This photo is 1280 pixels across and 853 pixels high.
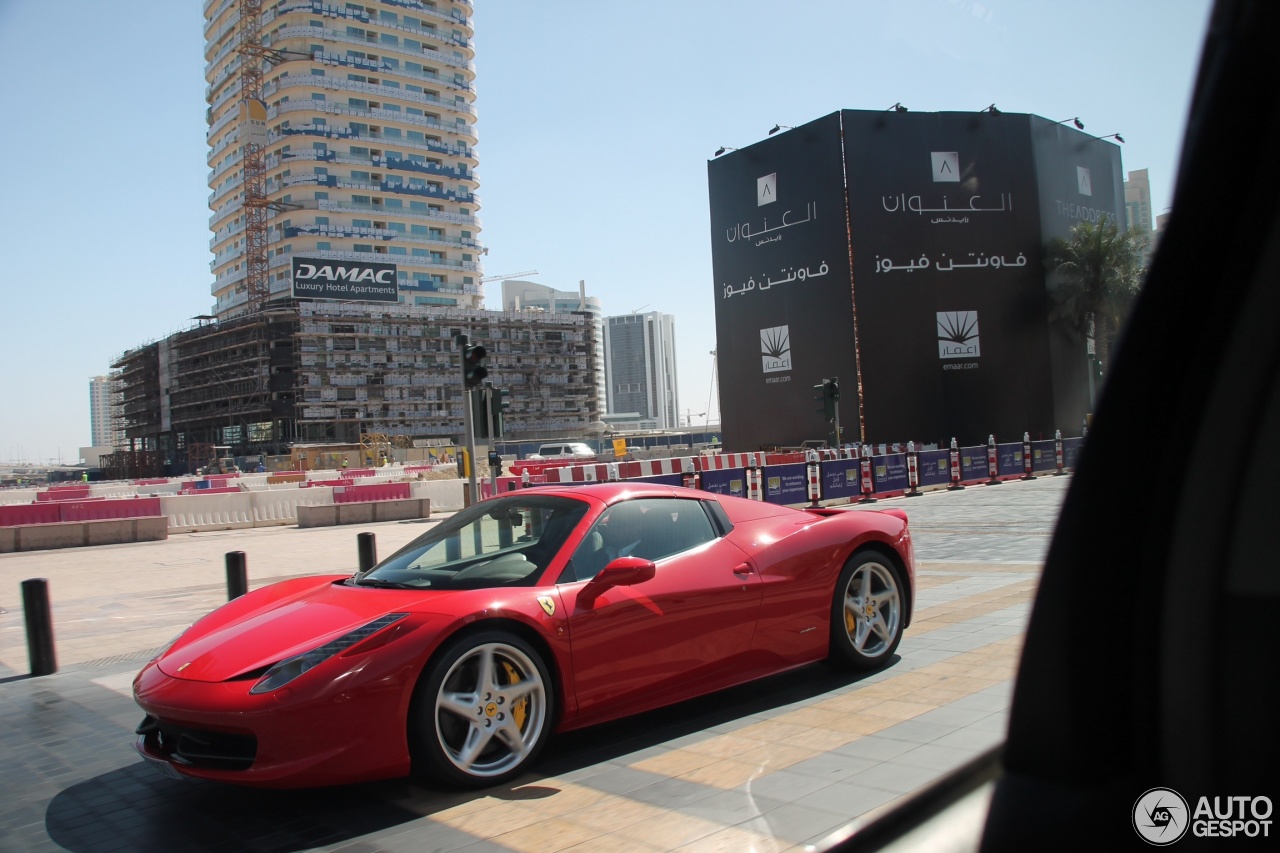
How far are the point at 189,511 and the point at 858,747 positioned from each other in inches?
843

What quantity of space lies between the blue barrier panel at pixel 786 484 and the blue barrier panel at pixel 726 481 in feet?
2.38

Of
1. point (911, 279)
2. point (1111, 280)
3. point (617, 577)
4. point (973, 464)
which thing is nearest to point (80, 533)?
point (617, 577)

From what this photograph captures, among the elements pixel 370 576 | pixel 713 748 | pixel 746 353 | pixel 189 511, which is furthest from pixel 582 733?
pixel 746 353

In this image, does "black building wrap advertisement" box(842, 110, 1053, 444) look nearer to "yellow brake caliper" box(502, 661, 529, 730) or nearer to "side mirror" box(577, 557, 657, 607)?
"side mirror" box(577, 557, 657, 607)

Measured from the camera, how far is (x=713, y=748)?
420 cm

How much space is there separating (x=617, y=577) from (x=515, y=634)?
1.69ft

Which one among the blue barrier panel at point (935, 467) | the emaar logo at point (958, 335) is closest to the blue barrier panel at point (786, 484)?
the blue barrier panel at point (935, 467)

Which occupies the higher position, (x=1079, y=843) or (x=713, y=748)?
(x=1079, y=843)

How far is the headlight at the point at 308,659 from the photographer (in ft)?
11.7

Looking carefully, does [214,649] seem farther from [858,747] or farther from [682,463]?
[682,463]

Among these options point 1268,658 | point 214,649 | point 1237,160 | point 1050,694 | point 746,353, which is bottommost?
point 214,649

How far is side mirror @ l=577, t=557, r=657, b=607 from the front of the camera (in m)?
4.13

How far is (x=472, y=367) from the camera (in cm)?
1352

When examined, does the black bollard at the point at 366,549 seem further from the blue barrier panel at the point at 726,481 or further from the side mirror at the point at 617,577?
the blue barrier panel at the point at 726,481
